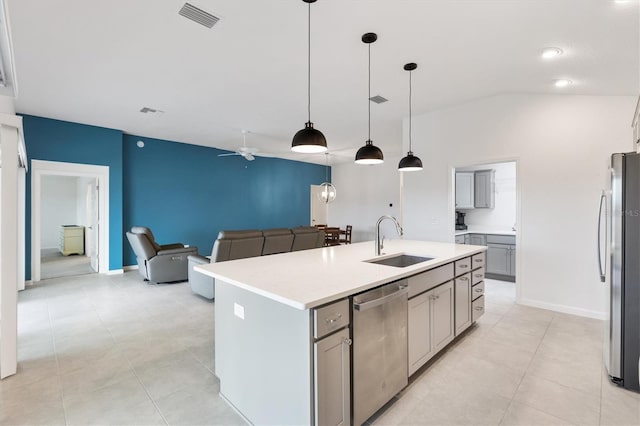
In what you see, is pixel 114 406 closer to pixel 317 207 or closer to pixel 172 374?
pixel 172 374

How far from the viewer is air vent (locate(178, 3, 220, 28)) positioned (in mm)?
2359

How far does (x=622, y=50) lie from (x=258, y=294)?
3712 mm

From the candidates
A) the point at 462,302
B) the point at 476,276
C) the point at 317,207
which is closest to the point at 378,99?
the point at 476,276

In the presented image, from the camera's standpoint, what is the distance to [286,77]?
3.67 metres

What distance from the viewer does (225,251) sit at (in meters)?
4.30

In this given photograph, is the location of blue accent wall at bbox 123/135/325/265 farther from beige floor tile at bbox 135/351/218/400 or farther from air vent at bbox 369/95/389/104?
air vent at bbox 369/95/389/104

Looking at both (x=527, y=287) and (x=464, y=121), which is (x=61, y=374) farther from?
(x=464, y=121)

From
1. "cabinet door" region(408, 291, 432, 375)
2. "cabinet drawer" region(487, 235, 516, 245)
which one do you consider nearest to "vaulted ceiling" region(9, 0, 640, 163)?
"cabinet door" region(408, 291, 432, 375)

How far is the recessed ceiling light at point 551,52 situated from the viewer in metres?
2.81

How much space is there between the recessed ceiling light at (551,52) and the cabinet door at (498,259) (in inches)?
126

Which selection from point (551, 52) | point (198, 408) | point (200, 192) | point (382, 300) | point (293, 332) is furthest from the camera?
point (200, 192)

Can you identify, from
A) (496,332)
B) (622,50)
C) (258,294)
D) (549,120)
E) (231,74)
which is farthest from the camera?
(549,120)

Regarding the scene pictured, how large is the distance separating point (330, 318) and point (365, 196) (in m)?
8.71

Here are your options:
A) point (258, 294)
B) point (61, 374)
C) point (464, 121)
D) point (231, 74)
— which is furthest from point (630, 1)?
point (61, 374)
